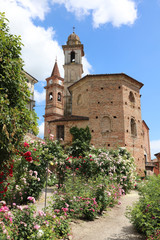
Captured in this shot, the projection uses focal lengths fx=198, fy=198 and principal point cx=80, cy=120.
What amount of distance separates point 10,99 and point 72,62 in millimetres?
26940

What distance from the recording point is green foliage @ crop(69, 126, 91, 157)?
18.2 m

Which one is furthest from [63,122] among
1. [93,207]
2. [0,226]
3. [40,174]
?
[0,226]

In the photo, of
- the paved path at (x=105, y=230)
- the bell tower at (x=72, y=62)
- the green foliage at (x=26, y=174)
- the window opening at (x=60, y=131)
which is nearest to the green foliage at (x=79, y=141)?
the window opening at (x=60, y=131)

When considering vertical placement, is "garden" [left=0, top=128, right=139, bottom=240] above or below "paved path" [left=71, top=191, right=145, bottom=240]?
above

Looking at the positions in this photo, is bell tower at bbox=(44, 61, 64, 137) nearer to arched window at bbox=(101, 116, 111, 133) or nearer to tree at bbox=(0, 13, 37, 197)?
arched window at bbox=(101, 116, 111, 133)

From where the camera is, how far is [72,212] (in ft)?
18.8

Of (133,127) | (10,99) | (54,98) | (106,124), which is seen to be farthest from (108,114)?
(54,98)

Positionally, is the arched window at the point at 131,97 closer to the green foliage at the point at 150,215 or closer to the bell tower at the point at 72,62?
the bell tower at the point at 72,62

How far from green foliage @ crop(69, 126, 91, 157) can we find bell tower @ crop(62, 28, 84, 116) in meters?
9.48

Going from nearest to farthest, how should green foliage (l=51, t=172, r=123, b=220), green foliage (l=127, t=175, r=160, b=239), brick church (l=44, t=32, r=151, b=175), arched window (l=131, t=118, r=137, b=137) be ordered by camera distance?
green foliage (l=127, t=175, r=160, b=239) → green foliage (l=51, t=172, r=123, b=220) → brick church (l=44, t=32, r=151, b=175) → arched window (l=131, t=118, r=137, b=137)

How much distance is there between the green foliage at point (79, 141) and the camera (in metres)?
18.2

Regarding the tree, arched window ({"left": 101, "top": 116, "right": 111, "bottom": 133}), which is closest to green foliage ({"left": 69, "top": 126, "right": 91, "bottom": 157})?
arched window ({"left": 101, "top": 116, "right": 111, "bottom": 133})

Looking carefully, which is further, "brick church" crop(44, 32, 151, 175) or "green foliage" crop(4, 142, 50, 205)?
"brick church" crop(44, 32, 151, 175)

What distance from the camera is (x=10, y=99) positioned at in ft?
15.6
